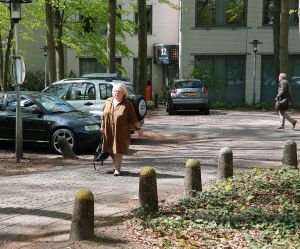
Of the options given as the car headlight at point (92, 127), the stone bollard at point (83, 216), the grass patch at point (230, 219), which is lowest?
the grass patch at point (230, 219)

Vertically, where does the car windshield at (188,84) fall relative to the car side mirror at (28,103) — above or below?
above

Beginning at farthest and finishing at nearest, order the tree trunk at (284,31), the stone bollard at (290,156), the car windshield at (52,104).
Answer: the tree trunk at (284,31)
the car windshield at (52,104)
the stone bollard at (290,156)

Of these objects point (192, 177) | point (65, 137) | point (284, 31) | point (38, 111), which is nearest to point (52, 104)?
point (38, 111)

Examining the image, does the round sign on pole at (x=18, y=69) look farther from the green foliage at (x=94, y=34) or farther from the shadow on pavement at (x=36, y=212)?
the green foliage at (x=94, y=34)

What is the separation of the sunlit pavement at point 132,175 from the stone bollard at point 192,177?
0.61m

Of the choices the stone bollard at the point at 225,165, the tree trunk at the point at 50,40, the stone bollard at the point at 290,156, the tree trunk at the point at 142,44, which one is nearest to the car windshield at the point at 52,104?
the stone bollard at the point at 225,165

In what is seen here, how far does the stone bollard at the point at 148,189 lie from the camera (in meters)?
6.58

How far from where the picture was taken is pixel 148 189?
21.7 ft

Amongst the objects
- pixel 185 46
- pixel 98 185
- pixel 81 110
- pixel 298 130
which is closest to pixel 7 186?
pixel 98 185

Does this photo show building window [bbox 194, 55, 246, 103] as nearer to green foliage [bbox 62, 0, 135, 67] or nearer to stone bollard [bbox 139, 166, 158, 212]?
green foliage [bbox 62, 0, 135, 67]

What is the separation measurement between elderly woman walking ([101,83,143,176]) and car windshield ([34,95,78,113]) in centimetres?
432

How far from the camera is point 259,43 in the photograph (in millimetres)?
31016

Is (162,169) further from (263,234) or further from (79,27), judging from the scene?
(79,27)

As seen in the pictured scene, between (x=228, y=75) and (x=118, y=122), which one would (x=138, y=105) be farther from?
(x=228, y=75)
